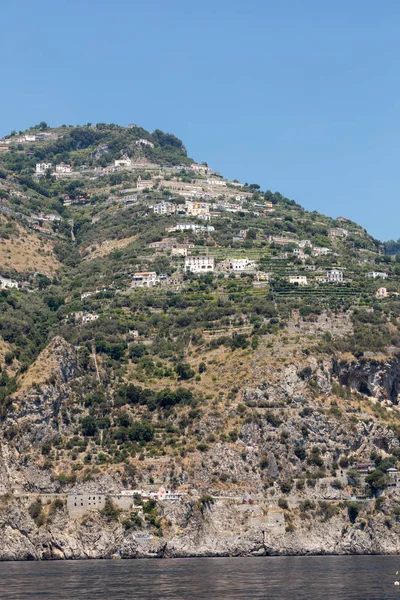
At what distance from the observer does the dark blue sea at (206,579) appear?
77500mm

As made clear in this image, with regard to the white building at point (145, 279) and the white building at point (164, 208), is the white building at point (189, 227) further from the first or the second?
the white building at point (145, 279)

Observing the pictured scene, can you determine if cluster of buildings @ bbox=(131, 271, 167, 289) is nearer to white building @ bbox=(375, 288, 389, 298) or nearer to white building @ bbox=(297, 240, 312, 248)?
white building @ bbox=(375, 288, 389, 298)

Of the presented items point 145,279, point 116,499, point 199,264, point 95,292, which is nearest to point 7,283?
point 95,292

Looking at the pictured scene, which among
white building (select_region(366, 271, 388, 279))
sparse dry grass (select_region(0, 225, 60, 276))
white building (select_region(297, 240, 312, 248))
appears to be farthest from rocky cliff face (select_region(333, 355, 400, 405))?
sparse dry grass (select_region(0, 225, 60, 276))

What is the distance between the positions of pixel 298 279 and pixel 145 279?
1998 cm

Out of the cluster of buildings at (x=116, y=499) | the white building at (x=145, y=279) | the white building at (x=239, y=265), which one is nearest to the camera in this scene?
the cluster of buildings at (x=116, y=499)

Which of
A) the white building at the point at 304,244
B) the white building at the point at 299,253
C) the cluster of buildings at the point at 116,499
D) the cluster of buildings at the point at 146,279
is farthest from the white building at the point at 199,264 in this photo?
the cluster of buildings at the point at 116,499

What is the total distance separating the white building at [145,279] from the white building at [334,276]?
2269 cm

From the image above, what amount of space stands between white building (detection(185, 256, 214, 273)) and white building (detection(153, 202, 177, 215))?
94.9 feet

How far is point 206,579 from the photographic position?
3391 inches

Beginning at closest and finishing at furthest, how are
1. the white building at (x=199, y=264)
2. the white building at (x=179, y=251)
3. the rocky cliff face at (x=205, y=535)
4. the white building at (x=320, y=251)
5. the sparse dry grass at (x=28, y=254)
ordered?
the rocky cliff face at (x=205, y=535) < the white building at (x=199, y=264) < the white building at (x=179, y=251) < the sparse dry grass at (x=28, y=254) < the white building at (x=320, y=251)

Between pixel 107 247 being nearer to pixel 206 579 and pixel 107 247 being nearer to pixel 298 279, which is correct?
pixel 298 279

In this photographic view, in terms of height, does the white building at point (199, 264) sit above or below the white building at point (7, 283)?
above

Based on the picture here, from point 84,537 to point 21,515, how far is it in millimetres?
5656
